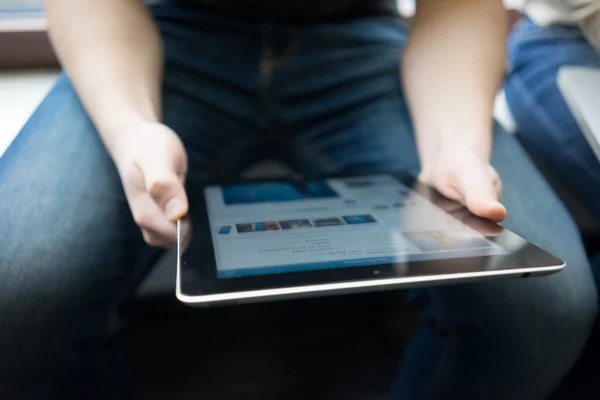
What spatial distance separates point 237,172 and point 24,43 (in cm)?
52

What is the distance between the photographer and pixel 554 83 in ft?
2.10

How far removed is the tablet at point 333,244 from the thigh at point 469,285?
89 mm

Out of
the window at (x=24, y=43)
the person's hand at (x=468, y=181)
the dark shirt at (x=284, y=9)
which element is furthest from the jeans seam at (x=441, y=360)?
the window at (x=24, y=43)

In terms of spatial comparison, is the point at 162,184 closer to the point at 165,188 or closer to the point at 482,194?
the point at 165,188

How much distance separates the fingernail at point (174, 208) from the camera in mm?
382

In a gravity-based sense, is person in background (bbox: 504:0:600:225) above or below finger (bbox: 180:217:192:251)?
above

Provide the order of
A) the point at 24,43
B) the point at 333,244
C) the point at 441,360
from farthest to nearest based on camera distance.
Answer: the point at 24,43, the point at 441,360, the point at 333,244

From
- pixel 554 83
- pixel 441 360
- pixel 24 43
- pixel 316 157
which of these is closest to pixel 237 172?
pixel 316 157

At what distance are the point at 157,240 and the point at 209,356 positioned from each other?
0.43 meters

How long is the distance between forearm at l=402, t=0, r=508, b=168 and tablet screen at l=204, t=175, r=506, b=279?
3.1 inches

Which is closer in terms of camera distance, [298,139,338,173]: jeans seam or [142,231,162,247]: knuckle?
[142,231,162,247]: knuckle

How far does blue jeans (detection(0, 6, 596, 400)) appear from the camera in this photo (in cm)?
40

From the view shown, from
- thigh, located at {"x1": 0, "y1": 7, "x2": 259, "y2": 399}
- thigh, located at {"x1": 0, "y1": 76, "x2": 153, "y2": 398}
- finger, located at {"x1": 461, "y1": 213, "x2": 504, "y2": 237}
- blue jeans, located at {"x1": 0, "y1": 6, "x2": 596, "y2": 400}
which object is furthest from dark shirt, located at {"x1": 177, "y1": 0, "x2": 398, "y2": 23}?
finger, located at {"x1": 461, "y1": 213, "x2": 504, "y2": 237}

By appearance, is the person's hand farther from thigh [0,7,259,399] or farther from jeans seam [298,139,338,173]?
thigh [0,7,259,399]
